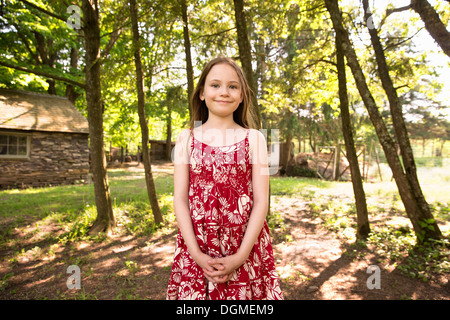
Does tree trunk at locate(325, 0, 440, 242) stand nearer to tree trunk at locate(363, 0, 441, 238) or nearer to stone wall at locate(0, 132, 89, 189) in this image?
tree trunk at locate(363, 0, 441, 238)

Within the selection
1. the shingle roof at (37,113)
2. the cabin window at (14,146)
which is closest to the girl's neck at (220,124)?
the shingle roof at (37,113)

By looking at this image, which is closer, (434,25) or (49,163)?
(434,25)

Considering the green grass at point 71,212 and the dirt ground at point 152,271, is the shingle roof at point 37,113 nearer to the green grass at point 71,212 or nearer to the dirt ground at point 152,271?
the green grass at point 71,212

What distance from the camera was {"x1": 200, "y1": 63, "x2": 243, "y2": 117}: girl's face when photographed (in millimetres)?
1587

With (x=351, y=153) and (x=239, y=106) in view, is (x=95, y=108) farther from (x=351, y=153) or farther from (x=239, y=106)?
(x=351, y=153)

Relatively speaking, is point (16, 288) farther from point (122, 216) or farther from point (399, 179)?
point (399, 179)

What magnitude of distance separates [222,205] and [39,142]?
45.6ft

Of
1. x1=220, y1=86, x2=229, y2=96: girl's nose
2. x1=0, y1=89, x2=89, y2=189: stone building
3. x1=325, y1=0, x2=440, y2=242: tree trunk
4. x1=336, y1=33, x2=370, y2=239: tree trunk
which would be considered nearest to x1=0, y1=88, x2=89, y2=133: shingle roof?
x1=0, y1=89, x2=89, y2=189: stone building

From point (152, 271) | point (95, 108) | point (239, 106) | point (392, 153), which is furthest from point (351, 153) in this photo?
point (95, 108)

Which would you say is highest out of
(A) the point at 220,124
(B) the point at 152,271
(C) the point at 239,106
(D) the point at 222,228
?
(C) the point at 239,106

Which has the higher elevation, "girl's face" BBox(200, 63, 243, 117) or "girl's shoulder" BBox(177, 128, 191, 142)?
"girl's face" BBox(200, 63, 243, 117)

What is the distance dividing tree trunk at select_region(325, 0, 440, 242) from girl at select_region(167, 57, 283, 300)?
3808 millimetres

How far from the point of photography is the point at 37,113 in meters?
12.5

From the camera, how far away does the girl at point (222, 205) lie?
1.46m
